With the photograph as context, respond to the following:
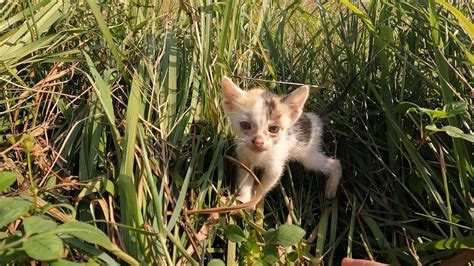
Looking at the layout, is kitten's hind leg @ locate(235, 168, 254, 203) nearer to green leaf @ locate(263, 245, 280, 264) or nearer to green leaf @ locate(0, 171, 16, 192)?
green leaf @ locate(263, 245, 280, 264)

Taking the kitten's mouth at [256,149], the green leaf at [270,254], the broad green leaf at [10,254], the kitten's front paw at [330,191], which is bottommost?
the kitten's front paw at [330,191]

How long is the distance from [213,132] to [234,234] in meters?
0.52

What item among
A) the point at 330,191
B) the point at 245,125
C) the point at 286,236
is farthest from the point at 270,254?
the point at 245,125

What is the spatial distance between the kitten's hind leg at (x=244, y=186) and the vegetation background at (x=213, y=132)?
41 mm

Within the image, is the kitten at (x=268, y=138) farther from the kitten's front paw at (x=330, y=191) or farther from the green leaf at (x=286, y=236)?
the green leaf at (x=286, y=236)

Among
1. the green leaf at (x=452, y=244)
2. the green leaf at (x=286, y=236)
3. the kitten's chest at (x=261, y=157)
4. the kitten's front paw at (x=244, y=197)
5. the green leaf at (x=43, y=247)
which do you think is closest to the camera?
the green leaf at (x=43, y=247)

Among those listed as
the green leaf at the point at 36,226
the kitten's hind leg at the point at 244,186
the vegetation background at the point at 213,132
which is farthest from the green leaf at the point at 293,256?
the green leaf at the point at 36,226

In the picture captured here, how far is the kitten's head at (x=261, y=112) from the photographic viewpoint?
1.91 metres

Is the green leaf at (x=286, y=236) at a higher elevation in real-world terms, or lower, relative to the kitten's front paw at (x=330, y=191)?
higher

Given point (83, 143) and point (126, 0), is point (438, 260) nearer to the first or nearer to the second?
point (83, 143)

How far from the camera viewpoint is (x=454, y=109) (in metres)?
1.54

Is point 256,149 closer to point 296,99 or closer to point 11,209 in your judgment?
point 296,99

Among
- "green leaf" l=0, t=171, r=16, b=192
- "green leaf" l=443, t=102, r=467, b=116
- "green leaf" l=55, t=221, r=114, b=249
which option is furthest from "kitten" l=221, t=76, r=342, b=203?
"green leaf" l=0, t=171, r=16, b=192

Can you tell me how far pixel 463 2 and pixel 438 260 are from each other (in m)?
1.01
